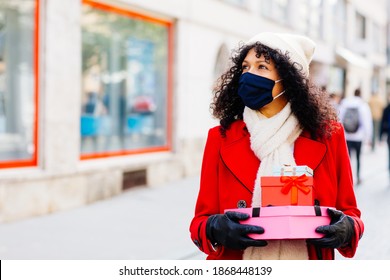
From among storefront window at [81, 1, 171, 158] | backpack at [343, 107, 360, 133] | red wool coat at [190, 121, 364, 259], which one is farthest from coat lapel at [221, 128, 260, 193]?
backpack at [343, 107, 360, 133]

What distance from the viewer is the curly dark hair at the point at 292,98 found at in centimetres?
238

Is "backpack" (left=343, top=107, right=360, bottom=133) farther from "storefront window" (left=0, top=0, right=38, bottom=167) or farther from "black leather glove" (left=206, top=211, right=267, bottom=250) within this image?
"black leather glove" (left=206, top=211, right=267, bottom=250)

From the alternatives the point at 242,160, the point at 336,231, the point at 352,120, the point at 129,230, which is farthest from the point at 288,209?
the point at 352,120

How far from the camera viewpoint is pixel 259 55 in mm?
2400

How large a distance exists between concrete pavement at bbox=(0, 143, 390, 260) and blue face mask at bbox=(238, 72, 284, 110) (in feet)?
12.7

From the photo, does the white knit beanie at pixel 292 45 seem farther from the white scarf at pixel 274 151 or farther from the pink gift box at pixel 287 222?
the pink gift box at pixel 287 222

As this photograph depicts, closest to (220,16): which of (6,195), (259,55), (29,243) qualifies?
(6,195)

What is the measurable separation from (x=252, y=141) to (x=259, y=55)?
0.32m

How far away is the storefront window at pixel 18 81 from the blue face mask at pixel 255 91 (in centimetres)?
635

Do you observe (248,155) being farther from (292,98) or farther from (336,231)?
(336,231)

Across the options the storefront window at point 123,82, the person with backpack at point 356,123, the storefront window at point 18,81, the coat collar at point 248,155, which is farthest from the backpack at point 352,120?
the coat collar at point 248,155

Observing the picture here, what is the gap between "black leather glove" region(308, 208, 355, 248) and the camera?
213 cm

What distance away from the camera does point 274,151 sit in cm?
230
